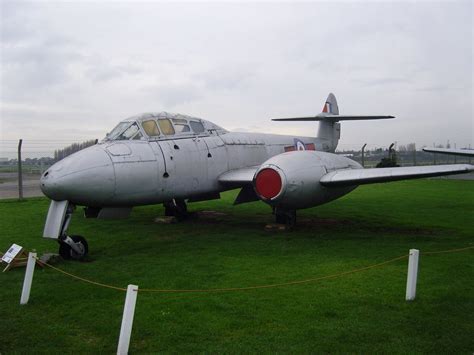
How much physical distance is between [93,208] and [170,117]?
2.69 m

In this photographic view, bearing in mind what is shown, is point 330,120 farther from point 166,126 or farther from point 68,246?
point 68,246

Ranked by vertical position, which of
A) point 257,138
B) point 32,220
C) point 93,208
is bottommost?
point 32,220

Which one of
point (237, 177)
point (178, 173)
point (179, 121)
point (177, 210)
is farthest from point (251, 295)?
point (177, 210)

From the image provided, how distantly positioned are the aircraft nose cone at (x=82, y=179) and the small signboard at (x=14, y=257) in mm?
915

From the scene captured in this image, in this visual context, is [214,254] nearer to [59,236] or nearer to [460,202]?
[59,236]

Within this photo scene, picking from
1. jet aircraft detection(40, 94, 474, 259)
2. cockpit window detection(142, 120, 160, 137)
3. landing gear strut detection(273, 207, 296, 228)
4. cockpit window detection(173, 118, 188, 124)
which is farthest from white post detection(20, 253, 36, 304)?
landing gear strut detection(273, 207, 296, 228)

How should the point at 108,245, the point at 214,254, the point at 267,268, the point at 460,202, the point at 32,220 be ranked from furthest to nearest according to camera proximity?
the point at 460,202 < the point at 32,220 < the point at 108,245 < the point at 214,254 < the point at 267,268

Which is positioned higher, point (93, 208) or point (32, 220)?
point (93, 208)

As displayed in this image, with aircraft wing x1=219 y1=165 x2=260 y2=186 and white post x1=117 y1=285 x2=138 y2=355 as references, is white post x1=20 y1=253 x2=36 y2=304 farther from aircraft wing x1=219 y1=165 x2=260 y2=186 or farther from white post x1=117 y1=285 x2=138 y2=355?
aircraft wing x1=219 y1=165 x2=260 y2=186

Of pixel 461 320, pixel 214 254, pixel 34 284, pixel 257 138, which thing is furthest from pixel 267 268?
pixel 257 138

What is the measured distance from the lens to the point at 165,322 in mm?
4289

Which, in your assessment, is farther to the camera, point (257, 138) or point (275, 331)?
point (257, 138)

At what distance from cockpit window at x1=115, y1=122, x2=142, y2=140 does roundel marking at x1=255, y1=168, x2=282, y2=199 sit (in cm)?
246

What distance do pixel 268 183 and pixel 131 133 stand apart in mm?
2816
